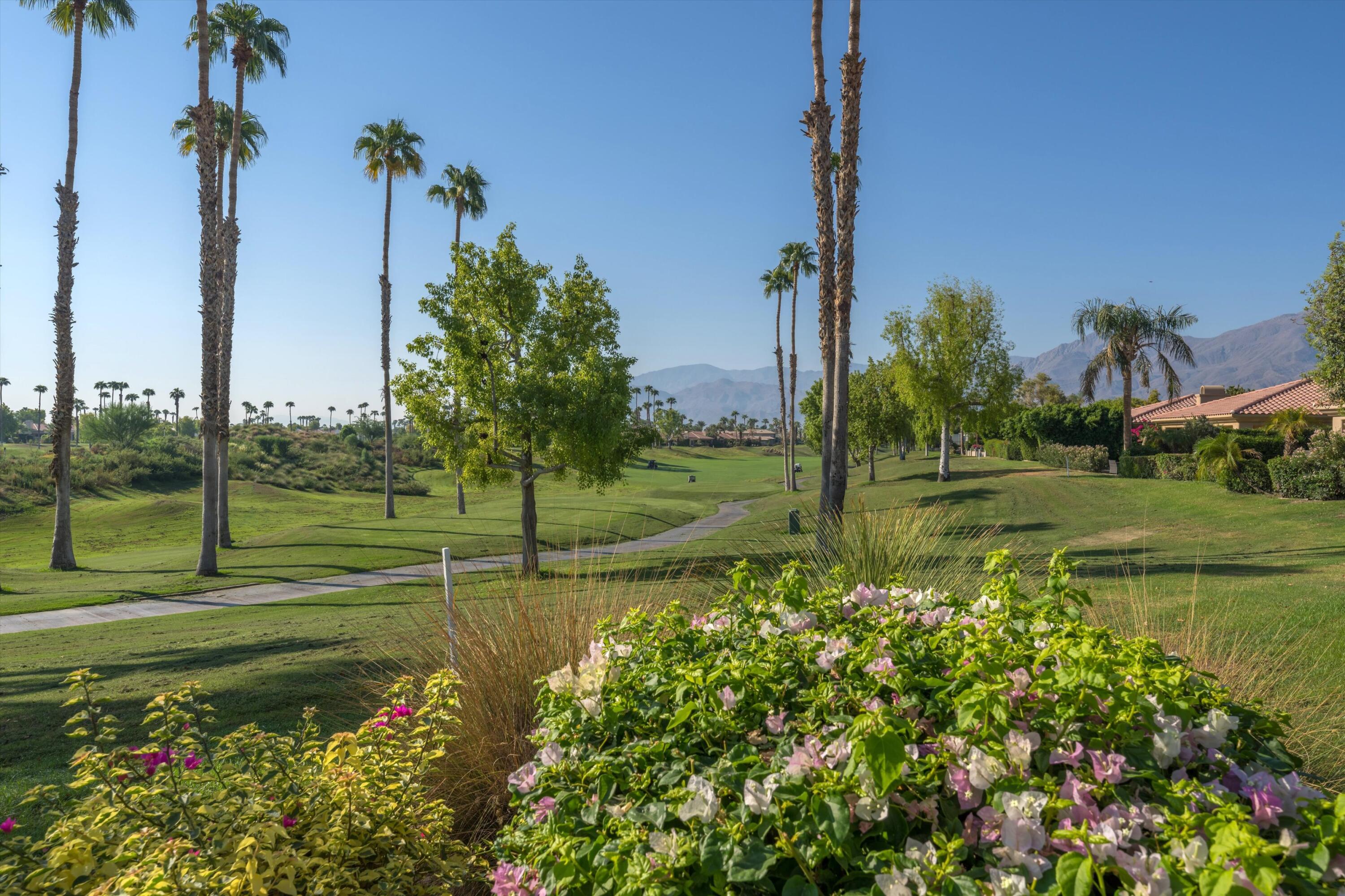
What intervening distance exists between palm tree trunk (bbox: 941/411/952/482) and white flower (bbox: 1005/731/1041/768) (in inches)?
1460

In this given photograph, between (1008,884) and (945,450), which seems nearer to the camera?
(1008,884)

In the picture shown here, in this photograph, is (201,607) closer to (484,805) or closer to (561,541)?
(561,541)

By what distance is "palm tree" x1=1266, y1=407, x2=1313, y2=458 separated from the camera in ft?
84.1

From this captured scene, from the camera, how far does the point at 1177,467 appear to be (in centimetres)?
3027

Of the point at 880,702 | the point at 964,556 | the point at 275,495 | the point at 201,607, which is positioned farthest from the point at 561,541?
the point at 275,495

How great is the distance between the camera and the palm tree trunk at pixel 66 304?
21.2m

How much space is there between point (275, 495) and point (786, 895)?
54.5 m

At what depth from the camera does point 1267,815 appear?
1813mm

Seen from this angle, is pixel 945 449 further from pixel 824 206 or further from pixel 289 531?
pixel 289 531

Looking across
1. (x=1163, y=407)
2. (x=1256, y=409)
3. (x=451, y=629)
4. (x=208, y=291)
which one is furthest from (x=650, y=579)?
(x=1163, y=407)

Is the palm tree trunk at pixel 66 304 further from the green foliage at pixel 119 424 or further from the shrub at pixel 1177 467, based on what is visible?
the green foliage at pixel 119 424

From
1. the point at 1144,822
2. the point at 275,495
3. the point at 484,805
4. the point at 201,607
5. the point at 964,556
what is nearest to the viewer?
the point at 1144,822

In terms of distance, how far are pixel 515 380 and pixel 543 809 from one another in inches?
697

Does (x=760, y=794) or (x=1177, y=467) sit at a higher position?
(x=1177, y=467)
